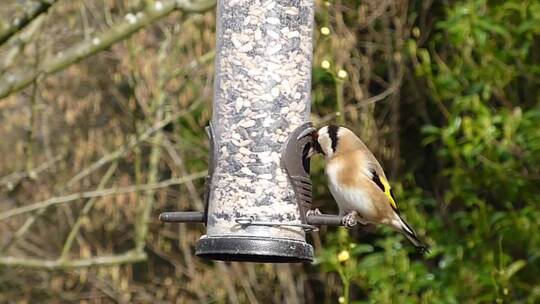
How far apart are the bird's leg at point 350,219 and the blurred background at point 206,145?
1149 mm

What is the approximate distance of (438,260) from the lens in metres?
8.34

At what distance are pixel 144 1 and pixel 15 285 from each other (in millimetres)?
3087

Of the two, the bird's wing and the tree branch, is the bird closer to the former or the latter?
the bird's wing

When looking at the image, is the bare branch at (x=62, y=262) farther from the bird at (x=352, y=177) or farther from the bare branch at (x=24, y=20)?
the bird at (x=352, y=177)

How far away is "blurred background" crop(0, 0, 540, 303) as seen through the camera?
24.4 ft

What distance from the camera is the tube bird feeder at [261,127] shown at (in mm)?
4875

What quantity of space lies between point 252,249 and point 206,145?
171 inches

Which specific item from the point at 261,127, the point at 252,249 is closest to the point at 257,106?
the point at 261,127

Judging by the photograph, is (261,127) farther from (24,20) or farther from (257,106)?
(24,20)

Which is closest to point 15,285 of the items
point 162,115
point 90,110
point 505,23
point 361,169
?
point 90,110

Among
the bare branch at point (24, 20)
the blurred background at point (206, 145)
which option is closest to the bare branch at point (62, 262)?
the blurred background at point (206, 145)

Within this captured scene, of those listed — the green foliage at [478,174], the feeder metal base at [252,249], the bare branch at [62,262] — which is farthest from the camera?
the bare branch at [62,262]

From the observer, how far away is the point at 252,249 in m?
4.67

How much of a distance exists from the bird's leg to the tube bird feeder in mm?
27
